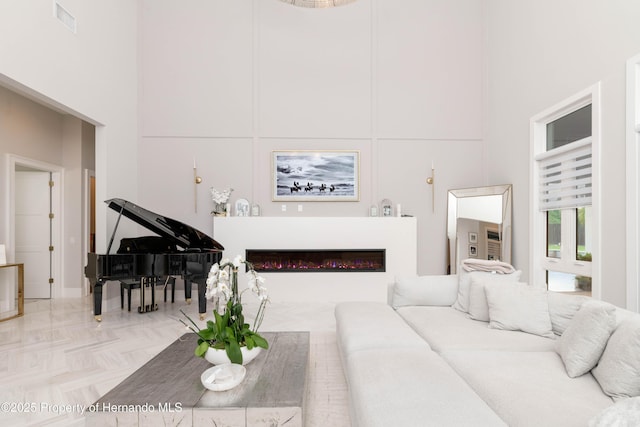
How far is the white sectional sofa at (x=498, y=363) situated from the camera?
147cm

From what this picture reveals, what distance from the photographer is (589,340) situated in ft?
6.19

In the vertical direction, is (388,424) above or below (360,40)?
below

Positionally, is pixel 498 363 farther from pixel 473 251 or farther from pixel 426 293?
pixel 473 251

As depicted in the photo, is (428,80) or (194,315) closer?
(194,315)

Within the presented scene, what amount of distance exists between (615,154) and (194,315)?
4.95 meters

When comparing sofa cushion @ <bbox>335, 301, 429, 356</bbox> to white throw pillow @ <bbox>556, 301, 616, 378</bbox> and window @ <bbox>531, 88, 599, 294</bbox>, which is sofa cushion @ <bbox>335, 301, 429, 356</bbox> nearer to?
white throw pillow @ <bbox>556, 301, 616, 378</bbox>

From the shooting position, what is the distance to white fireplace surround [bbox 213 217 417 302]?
5480 mm

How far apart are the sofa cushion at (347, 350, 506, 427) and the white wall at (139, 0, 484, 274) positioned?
4.00m

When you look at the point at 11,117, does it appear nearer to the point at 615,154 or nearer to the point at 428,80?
the point at 428,80

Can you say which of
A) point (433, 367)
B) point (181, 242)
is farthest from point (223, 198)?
point (433, 367)

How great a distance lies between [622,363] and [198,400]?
80.2 inches

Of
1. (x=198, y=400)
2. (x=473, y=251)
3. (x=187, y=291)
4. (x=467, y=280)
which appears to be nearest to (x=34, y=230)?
(x=187, y=291)

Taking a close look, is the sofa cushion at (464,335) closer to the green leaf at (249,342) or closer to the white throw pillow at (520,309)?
the white throw pillow at (520,309)

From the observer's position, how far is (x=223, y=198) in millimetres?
5578
